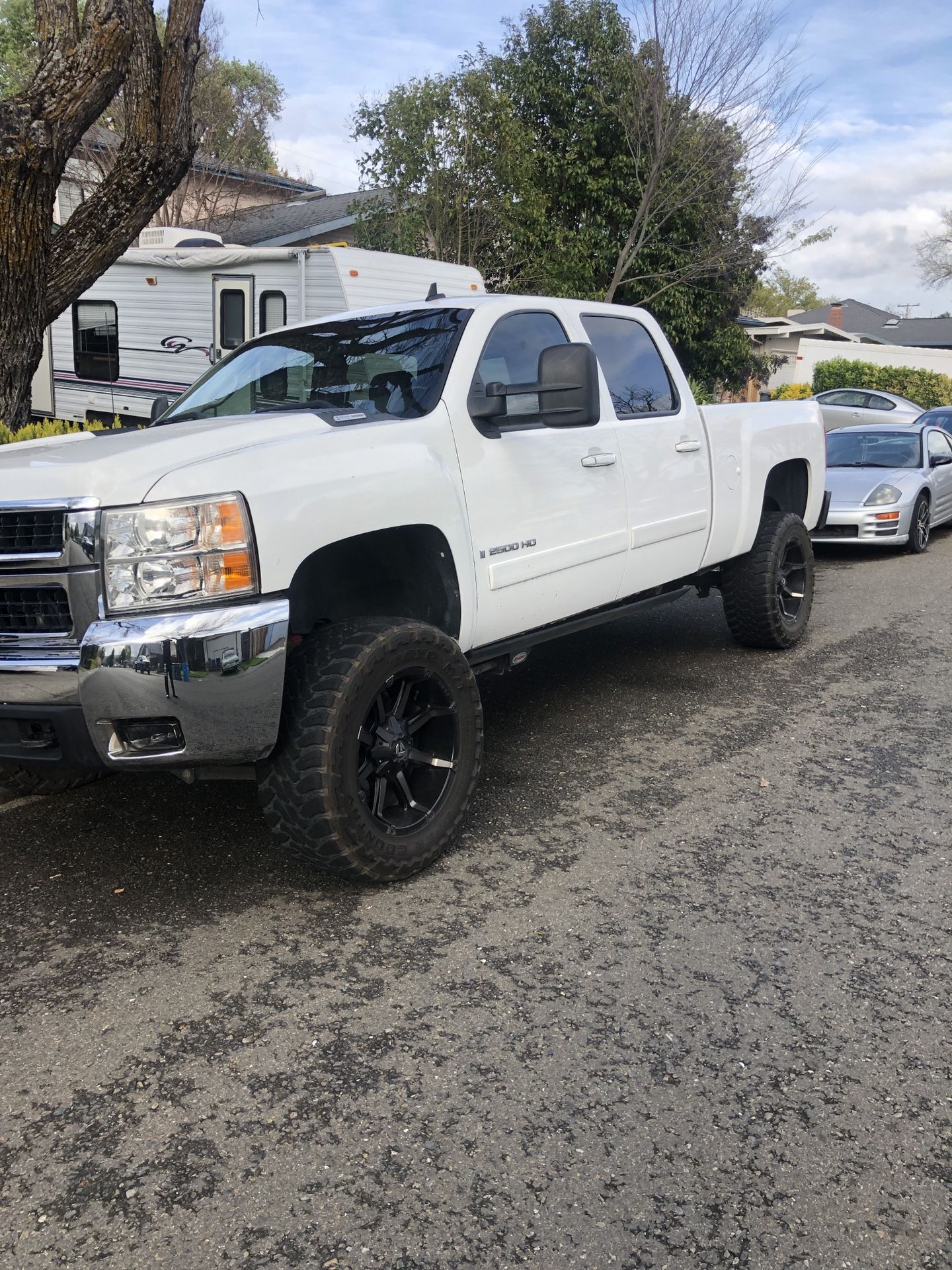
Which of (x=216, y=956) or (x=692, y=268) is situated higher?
(x=692, y=268)

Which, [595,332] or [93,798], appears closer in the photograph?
[93,798]

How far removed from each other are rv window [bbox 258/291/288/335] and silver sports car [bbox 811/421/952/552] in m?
5.95

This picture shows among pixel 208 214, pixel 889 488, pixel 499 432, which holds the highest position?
pixel 208 214

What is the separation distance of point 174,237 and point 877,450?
8.98m

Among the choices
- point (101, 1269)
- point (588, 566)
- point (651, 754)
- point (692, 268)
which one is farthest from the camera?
point (692, 268)

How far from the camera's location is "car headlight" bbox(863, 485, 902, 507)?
11.5 metres

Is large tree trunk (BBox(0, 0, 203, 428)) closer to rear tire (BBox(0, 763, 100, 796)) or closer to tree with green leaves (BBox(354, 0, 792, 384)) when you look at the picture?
rear tire (BBox(0, 763, 100, 796))

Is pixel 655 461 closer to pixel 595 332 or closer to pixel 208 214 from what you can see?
pixel 595 332

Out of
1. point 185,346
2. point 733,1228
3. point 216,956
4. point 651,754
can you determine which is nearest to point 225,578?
point 216,956

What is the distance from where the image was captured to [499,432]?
4.39m

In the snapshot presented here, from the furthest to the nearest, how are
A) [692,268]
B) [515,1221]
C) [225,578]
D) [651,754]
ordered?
1. [692,268]
2. [651,754]
3. [225,578]
4. [515,1221]

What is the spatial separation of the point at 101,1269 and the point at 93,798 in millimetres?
2690

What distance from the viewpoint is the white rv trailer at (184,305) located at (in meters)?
11.8

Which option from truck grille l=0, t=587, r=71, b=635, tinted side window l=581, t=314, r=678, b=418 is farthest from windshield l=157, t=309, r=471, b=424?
truck grille l=0, t=587, r=71, b=635
